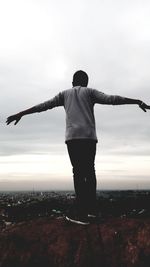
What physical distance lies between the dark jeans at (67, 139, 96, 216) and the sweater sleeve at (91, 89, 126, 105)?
0.66 meters

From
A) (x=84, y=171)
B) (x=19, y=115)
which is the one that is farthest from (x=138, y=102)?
(x=19, y=115)

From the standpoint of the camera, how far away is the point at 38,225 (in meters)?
7.53

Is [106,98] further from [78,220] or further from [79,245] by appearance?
[79,245]

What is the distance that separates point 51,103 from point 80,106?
52 centimetres

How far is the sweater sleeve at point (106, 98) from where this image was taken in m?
6.06

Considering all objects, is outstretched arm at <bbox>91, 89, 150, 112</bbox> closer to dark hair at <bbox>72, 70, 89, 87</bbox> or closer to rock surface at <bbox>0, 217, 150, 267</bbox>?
dark hair at <bbox>72, 70, 89, 87</bbox>

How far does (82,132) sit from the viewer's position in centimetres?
623

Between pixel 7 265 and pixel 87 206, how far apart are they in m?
1.75

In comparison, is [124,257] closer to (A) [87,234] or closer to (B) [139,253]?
(B) [139,253]

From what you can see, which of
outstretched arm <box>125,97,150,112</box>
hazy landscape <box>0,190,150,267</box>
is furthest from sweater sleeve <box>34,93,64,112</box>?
hazy landscape <box>0,190,150,267</box>

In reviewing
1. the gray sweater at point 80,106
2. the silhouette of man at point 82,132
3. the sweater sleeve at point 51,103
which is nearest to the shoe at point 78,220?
the silhouette of man at point 82,132

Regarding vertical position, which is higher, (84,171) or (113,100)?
(113,100)

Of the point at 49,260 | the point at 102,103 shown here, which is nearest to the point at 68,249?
the point at 49,260

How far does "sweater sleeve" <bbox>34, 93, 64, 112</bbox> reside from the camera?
21.4 feet
